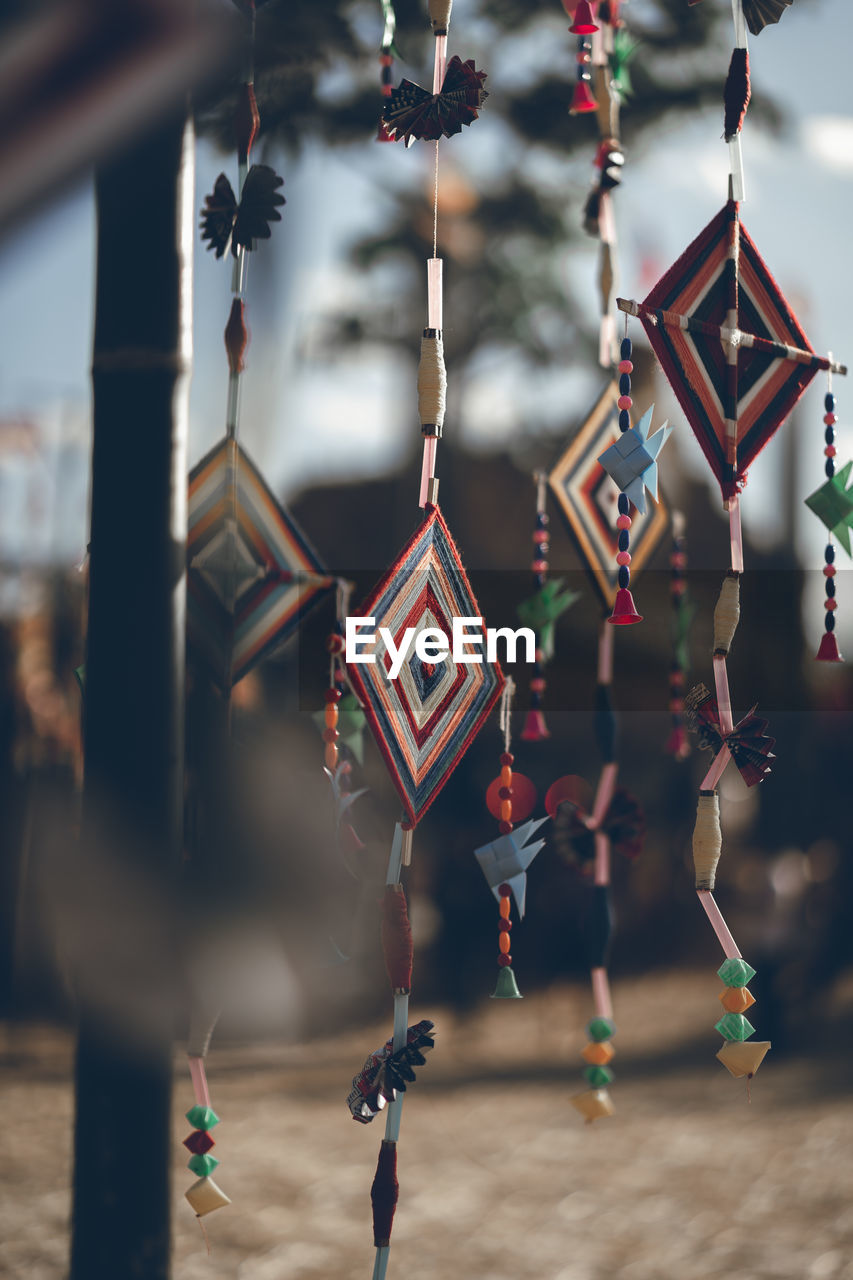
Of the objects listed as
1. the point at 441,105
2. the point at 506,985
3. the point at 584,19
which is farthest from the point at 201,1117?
the point at 584,19

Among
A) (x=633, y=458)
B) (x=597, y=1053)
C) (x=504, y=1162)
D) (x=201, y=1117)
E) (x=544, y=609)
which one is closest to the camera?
(x=633, y=458)

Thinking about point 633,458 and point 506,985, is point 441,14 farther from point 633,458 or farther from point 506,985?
point 506,985

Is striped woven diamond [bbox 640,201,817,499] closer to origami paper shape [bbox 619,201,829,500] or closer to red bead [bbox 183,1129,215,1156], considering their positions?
origami paper shape [bbox 619,201,829,500]

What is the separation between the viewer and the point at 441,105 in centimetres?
115

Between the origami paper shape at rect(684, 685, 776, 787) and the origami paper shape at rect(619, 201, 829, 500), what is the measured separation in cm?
22

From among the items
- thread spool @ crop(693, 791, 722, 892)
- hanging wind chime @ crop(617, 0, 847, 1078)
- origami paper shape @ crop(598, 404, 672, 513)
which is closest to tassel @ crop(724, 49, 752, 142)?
hanging wind chime @ crop(617, 0, 847, 1078)

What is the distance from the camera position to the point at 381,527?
5.50 metres

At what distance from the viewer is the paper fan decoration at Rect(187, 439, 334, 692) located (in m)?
1.37

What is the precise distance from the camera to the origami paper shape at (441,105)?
114 cm

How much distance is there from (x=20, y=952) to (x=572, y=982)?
2586mm

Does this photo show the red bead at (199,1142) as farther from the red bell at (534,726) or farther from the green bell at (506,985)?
the red bell at (534,726)

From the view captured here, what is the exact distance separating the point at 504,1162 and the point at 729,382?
352 cm

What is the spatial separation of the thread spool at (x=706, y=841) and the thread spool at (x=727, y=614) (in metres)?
0.15

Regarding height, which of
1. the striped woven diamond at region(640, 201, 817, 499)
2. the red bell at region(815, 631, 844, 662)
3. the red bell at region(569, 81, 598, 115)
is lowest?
the red bell at region(815, 631, 844, 662)
